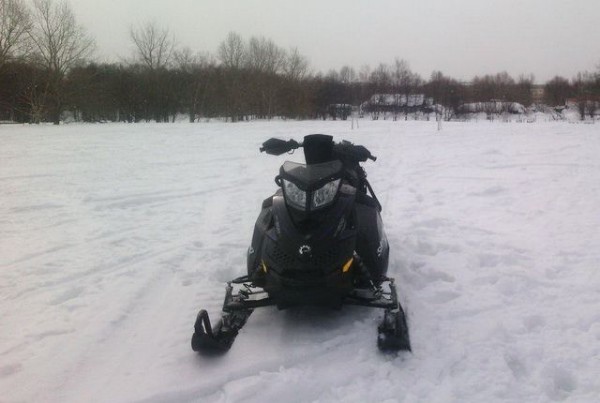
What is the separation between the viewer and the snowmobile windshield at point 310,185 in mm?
3070

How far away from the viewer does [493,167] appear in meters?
10.3

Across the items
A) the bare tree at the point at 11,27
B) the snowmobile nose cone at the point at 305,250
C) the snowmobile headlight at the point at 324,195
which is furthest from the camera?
the bare tree at the point at 11,27

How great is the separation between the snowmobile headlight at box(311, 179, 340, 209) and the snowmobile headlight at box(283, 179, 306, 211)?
0.22 ft

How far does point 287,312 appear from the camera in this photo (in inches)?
141

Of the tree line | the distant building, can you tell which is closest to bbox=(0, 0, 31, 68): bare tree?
the tree line

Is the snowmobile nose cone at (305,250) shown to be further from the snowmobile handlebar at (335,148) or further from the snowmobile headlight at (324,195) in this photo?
the snowmobile handlebar at (335,148)

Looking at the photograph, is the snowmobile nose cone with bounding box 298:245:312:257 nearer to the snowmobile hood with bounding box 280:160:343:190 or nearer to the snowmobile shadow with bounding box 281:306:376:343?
the snowmobile hood with bounding box 280:160:343:190

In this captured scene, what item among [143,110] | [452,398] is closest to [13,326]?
[452,398]

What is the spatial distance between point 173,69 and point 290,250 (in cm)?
4840

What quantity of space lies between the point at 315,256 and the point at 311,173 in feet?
1.97

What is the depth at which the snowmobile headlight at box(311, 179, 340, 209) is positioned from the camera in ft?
10.1

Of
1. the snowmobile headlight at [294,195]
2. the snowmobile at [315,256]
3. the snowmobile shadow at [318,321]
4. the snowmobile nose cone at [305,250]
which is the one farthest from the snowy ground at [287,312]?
the snowmobile headlight at [294,195]

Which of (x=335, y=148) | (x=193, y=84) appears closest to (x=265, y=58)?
(x=193, y=84)

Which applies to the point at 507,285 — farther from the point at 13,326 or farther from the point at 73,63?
the point at 73,63
